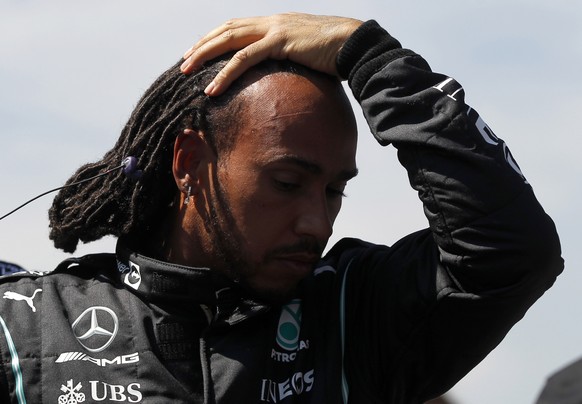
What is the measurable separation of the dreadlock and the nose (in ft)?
1.28

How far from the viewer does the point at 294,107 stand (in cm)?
303

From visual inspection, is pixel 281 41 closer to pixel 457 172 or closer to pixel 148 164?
pixel 148 164

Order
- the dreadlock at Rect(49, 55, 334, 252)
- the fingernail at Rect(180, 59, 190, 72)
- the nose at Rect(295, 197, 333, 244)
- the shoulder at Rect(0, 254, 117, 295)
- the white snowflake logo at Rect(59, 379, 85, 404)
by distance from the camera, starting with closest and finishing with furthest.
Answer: the white snowflake logo at Rect(59, 379, 85, 404)
the nose at Rect(295, 197, 333, 244)
the shoulder at Rect(0, 254, 117, 295)
the dreadlock at Rect(49, 55, 334, 252)
the fingernail at Rect(180, 59, 190, 72)

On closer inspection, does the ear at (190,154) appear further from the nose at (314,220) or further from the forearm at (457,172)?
the forearm at (457,172)

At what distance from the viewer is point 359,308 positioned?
10.2ft

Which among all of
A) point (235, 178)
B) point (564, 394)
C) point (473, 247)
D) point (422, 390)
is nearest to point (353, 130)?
point (235, 178)

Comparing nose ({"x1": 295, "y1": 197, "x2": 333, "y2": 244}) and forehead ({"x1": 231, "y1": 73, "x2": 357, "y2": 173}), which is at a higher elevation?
forehead ({"x1": 231, "y1": 73, "x2": 357, "y2": 173})

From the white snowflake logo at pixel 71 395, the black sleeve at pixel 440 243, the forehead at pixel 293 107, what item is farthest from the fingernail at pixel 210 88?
the white snowflake logo at pixel 71 395

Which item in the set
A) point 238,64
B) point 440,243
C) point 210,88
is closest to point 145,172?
point 210,88

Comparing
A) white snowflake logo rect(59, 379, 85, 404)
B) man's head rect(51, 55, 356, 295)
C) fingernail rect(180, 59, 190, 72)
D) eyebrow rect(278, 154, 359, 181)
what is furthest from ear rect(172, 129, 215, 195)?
white snowflake logo rect(59, 379, 85, 404)

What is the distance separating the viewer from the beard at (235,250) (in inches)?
117

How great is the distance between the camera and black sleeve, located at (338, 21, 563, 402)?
277 cm

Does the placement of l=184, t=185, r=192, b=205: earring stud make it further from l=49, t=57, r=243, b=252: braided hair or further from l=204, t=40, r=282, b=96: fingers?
l=204, t=40, r=282, b=96: fingers

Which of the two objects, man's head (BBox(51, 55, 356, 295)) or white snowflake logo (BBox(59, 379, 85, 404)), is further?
man's head (BBox(51, 55, 356, 295))
